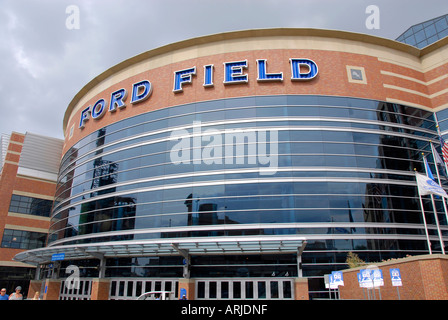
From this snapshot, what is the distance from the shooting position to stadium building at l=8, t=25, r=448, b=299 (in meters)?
25.7

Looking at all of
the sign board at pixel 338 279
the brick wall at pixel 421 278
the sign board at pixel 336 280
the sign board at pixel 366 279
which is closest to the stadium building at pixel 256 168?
the sign board at pixel 336 280

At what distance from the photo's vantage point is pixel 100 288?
1107 inches

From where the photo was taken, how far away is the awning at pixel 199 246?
74.8 feet

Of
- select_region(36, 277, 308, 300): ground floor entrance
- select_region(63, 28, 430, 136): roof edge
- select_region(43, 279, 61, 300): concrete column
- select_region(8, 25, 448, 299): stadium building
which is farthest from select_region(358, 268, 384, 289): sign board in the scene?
select_region(43, 279, 61, 300): concrete column

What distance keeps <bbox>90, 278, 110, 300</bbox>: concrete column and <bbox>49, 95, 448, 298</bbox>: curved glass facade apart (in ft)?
5.26

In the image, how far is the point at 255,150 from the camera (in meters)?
28.5

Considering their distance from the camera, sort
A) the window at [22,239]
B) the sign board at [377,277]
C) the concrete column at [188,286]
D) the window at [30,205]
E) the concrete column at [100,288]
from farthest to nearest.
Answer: the window at [30,205]
the window at [22,239]
the concrete column at [100,288]
the concrete column at [188,286]
the sign board at [377,277]

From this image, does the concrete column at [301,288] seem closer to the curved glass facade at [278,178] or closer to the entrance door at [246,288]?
the entrance door at [246,288]

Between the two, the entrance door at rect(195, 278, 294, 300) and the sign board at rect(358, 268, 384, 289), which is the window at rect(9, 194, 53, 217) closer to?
the entrance door at rect(195, 278, 294, 300)

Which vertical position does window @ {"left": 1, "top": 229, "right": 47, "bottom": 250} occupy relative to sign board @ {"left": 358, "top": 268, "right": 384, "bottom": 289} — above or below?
above

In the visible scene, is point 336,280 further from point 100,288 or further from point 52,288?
point 52,288

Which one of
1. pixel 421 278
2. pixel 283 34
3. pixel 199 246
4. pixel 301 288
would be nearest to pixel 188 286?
pixel 199 246

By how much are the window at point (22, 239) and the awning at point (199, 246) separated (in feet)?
69.4

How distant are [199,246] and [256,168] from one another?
8448 millimetres
